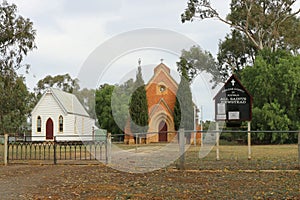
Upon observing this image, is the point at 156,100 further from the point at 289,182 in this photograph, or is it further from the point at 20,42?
the point at 289,182

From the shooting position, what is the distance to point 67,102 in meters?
41.0

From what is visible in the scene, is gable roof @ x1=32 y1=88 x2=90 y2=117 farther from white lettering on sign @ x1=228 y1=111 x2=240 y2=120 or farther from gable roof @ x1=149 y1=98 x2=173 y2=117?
white lettering on sign @ x1=228 y1=111 x2=240 y2=120

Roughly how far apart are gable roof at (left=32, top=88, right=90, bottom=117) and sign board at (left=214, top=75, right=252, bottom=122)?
22126mm

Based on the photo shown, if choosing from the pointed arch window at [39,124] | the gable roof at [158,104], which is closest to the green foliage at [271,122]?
the gable roof at [158,104]

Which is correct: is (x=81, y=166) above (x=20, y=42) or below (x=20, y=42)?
below

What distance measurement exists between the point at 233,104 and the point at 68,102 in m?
25.0

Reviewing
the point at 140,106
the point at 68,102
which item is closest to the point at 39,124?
the point at 68,102

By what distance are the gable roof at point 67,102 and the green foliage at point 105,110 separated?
186 inches

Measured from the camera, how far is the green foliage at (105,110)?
50206 mm

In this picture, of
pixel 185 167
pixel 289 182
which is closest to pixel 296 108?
pixel 185 167

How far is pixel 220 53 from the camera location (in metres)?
52.7

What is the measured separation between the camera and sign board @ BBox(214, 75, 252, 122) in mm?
19422

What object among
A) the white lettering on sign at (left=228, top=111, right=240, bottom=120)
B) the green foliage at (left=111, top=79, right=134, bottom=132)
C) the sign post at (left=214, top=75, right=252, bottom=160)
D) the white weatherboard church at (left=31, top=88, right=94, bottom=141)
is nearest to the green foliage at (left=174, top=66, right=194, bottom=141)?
the green foliage at (left=111, top=79, right=134, bottom=132)

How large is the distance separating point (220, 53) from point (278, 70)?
1580 centimetres
